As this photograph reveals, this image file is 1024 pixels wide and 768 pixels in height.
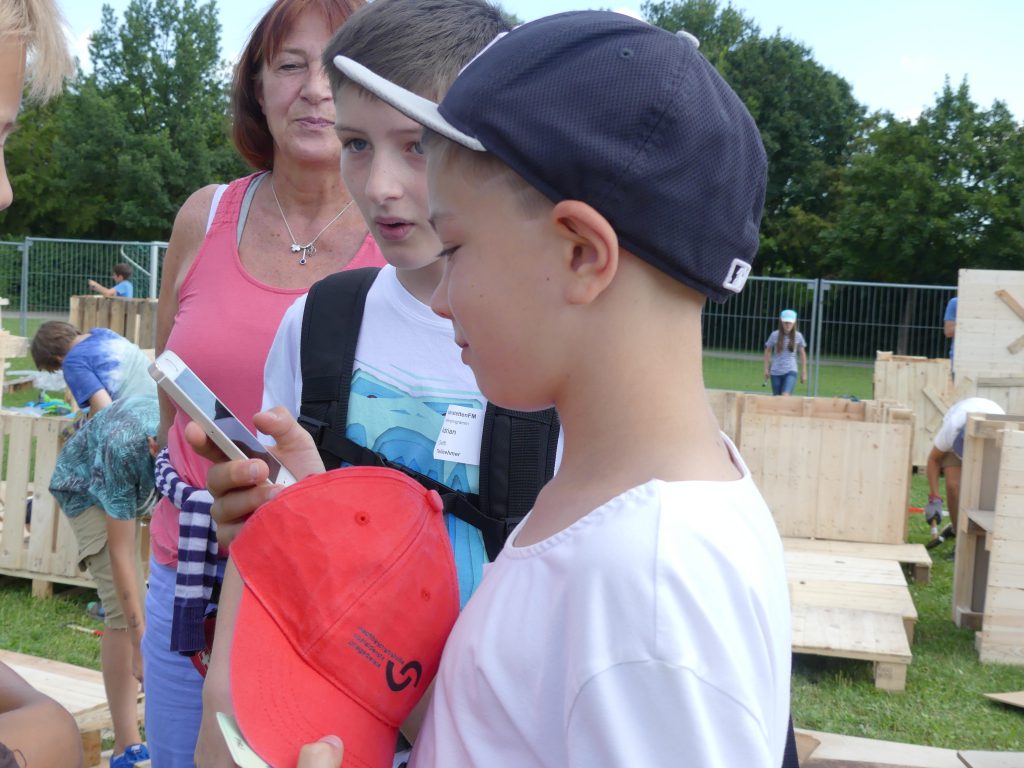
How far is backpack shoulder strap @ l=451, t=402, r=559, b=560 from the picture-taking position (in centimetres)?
166

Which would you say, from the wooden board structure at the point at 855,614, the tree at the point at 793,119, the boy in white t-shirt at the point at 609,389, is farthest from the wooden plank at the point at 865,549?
the tree at the point at 793,119

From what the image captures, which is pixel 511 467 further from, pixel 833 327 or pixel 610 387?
pixel 833 327

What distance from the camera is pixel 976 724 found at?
19.0ft

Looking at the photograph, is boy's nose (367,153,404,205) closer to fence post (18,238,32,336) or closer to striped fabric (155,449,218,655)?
striped fabric (155,449,218,655)

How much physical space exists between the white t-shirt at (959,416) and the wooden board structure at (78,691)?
774cm

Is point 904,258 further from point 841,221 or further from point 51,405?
point 51,405

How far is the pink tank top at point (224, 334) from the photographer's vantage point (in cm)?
246

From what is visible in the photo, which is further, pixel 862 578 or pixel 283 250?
pixel 862 578

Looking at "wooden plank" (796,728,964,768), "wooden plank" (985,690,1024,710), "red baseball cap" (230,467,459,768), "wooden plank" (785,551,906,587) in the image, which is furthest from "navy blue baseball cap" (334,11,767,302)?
"wooden plank" (785,551,906,587)

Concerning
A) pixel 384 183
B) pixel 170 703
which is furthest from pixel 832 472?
pixel 384 183

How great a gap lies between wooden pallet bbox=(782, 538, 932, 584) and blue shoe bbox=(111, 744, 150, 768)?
503 centimetres

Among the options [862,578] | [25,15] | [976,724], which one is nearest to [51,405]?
[862,578]

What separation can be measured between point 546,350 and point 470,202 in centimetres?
18

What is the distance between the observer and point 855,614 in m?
6.59
